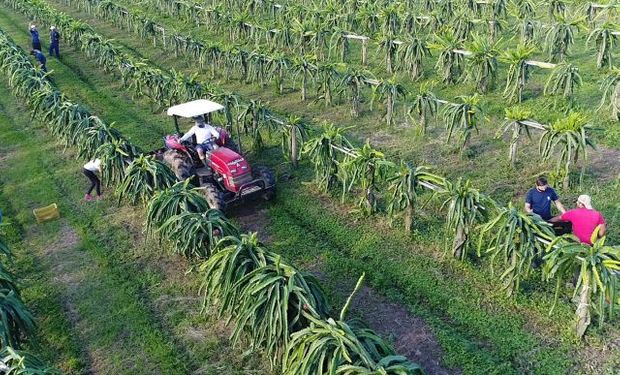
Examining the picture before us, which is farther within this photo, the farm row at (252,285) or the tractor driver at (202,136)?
the tractor driver at (202,136)

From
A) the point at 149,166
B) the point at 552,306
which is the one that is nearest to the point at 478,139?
the point at 552,306

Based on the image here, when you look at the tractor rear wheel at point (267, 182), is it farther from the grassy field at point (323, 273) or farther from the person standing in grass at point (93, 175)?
the person standing in grass at point (93, 175)

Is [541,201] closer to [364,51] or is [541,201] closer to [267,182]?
[267,182]

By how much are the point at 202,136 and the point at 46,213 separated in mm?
3283

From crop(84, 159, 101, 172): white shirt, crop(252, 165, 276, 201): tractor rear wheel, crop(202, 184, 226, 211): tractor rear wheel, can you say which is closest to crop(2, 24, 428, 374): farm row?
crop(84, 159, 101, 172): white shirt

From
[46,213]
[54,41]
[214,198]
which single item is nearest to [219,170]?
[214,198]

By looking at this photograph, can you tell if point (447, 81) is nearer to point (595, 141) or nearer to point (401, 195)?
point (595, 141)

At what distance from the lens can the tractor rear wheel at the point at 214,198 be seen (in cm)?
940

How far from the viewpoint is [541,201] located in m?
7.79

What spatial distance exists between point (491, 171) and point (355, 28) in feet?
36.5

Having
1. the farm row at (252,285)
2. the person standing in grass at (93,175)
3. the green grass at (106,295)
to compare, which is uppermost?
the farm row at (252,285)

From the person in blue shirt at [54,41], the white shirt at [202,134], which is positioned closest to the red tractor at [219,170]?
the white shirt at [202,134]

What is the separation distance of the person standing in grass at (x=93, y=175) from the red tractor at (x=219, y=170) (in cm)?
129

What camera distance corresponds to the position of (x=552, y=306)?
7.05 metres
